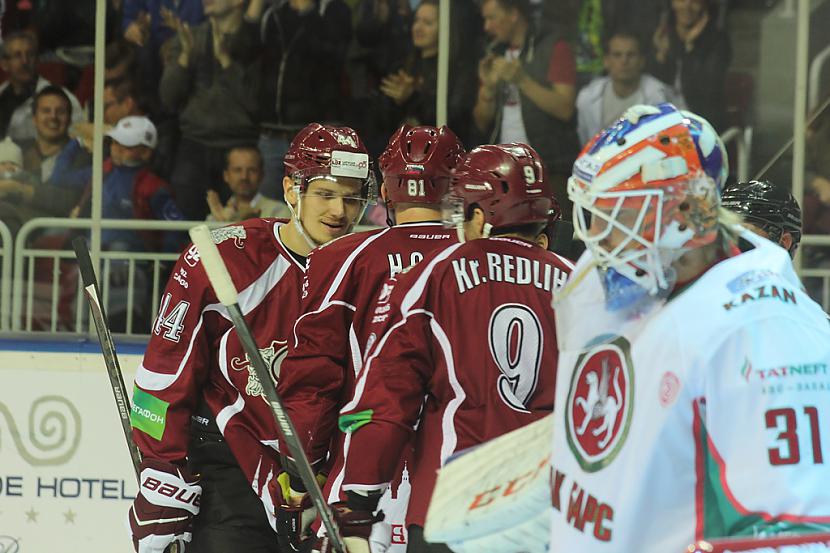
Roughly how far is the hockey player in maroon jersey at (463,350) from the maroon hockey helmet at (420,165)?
0.92 feet

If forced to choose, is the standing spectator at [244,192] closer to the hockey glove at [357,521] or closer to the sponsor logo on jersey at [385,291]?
the sponsor logo on jersey at [385,291]

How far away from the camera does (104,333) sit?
9.59ft

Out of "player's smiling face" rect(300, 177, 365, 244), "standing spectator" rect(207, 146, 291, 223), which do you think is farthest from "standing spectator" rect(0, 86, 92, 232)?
"player's smiling face" rect(300, 177, 365, 244)

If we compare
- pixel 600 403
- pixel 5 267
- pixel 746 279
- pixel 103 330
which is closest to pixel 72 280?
pixel 5 267

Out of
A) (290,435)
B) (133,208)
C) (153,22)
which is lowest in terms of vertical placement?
(290,435)

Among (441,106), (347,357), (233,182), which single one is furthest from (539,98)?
(347,357)

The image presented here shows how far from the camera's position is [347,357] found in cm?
256

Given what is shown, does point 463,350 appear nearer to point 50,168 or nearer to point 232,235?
point 232,235

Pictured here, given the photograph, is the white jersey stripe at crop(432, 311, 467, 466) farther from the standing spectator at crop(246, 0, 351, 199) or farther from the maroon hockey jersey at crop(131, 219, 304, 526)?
the standing spectator at crop(246, 0, 351, 199)

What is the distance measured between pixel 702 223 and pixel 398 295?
30.8 inches

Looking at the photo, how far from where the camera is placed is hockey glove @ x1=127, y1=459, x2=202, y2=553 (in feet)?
9.07

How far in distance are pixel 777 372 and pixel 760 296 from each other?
0.10 meters

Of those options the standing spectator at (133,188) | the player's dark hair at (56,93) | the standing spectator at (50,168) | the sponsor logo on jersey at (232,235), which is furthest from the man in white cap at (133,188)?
the sponsor logo on jersey at (232,235)

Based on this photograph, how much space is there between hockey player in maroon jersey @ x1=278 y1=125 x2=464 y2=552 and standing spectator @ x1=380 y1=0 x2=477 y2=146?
79.1 inches
